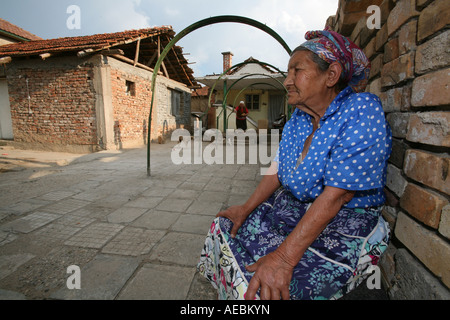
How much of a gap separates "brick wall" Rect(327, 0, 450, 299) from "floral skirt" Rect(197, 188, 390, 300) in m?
0.17

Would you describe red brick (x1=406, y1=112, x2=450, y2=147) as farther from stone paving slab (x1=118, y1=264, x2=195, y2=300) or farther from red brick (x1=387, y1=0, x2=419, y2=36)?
stone paving slab (x1=118, y1=264, x2=195, y2=300)

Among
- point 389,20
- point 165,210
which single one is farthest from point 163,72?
point 389,20

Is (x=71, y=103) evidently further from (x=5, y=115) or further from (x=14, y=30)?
(x=14, y=30)

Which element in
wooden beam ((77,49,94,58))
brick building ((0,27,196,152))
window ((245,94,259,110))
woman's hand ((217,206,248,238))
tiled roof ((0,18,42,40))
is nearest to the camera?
woman's hand ((217,206,248,238))

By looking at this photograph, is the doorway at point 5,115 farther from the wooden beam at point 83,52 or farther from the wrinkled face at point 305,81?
the wrinkled face at point 305,81

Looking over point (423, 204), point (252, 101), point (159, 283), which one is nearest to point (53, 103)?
point (159, 283)

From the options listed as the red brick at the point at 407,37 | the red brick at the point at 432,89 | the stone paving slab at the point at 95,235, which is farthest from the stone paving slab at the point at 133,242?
the red brick at the point at 407,37

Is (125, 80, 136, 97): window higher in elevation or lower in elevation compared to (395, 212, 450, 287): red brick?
higher

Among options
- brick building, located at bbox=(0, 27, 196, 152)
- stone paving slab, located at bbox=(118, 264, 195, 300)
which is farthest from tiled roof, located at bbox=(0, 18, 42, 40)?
stone paving slab, located at bbox=(118, 264, 195, 300)

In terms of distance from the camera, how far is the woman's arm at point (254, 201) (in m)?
1.32

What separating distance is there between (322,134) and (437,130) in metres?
0.44

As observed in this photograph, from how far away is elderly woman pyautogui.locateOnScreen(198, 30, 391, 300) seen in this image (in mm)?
897

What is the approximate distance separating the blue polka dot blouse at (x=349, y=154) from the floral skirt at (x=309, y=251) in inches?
4.0
